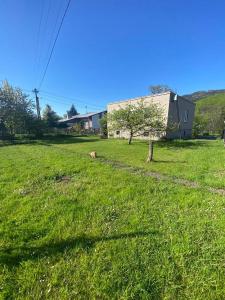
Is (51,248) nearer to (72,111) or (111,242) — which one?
(111,242)

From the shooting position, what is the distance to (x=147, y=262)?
221 centimetres

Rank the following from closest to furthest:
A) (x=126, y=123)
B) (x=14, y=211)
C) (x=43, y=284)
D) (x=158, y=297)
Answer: (x=158, y=297)
(x=43, y=284)
(x=14, y=211)
(x=126, y=123)

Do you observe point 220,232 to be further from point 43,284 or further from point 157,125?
point 157,125

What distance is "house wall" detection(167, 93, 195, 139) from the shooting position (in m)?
19.0

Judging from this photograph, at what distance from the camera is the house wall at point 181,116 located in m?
19.0

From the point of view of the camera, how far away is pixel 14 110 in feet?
73.3

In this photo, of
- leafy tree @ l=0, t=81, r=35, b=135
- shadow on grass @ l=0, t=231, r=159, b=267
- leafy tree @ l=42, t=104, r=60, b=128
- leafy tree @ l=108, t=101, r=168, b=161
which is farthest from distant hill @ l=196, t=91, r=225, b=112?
shadow on grass @ l=0, t=231, r=159, b=267

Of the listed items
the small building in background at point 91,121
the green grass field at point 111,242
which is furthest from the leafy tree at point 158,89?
the green grass field at point 111,242

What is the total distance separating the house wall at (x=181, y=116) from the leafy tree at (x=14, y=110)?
63.1ft

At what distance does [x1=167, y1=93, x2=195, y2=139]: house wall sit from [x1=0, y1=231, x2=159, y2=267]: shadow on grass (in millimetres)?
16371

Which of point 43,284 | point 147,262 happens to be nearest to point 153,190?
point 147,262

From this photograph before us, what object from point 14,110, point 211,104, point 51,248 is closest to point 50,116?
point 14,110

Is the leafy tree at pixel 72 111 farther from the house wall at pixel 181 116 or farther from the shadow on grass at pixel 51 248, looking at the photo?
the shadow on grass at pixel 51 248

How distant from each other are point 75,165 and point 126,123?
399 inches
